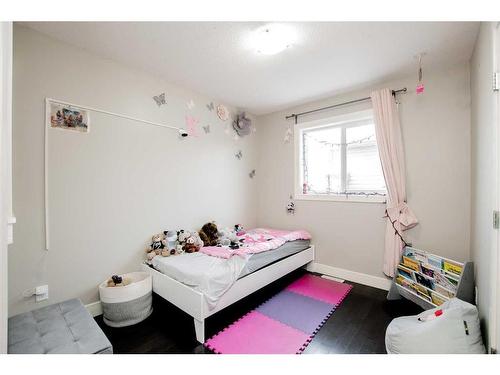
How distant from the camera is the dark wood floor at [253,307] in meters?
1.64

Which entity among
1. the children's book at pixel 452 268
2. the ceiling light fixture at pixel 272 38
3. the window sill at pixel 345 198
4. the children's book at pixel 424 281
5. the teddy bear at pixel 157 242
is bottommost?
the children's book at pixel 424 281

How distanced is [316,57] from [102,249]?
8.76 feet

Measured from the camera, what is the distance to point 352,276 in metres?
2.84

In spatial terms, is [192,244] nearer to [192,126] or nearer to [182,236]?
[182,236]

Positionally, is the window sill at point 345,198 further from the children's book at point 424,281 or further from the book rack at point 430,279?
the children's book at point 424,281

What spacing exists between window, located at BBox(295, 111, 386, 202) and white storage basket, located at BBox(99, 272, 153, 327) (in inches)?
91.1

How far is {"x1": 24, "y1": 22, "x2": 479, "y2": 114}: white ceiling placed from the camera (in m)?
1.72

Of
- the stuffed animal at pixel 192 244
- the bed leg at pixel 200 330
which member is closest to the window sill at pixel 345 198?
the stuffed animal at pixel 192 244

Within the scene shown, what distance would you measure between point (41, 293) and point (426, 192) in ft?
11.9

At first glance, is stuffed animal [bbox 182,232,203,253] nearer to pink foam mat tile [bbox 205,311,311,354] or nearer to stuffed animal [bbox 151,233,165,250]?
stuffed animal [bbox 151,233,165,250]

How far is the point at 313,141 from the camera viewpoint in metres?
3.35

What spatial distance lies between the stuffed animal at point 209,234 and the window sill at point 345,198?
1.32 metres

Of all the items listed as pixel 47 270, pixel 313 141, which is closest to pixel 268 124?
pixel 313 141
